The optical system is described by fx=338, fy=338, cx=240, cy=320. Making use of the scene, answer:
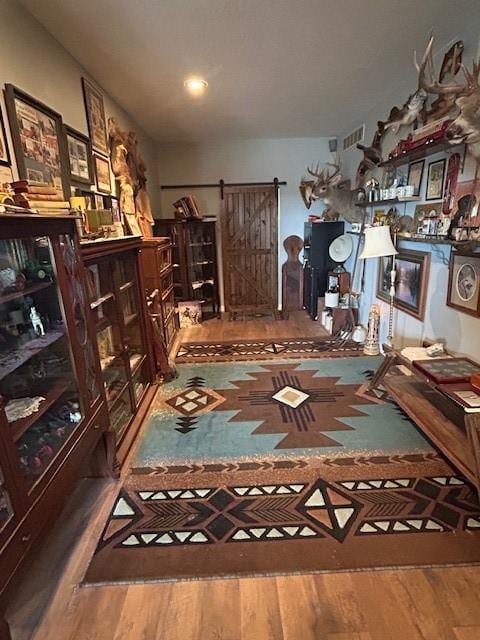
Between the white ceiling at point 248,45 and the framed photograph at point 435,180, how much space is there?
2.52 feet

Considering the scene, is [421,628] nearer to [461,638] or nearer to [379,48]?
[461,638]

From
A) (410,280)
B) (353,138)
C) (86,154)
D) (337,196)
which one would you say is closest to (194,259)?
(337,196)

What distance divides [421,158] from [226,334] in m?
2.76

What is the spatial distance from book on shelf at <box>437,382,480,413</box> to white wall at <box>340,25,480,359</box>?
0.42 meters

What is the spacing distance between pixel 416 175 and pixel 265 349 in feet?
7.11

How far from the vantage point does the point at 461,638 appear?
1.16 m

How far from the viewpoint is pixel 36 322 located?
1.49 metres

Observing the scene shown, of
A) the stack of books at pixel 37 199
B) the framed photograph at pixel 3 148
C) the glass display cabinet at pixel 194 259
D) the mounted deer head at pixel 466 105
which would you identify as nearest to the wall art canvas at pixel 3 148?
the framed photograph at pixel 3 148

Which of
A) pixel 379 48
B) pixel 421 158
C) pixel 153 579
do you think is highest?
pixel 379 48

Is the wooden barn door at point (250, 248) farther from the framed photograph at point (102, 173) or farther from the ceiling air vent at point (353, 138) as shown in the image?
the framed photograph at point (102, 173)

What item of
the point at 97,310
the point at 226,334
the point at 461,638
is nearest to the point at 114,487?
the point at 97,310

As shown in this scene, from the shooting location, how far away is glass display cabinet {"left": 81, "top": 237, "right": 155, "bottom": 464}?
6.97 feet

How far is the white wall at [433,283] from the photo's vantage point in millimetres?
2193

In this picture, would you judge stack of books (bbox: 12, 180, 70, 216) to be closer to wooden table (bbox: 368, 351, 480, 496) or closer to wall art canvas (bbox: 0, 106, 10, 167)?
wall art canvas (bbox: 0, 106, 10, 167)
